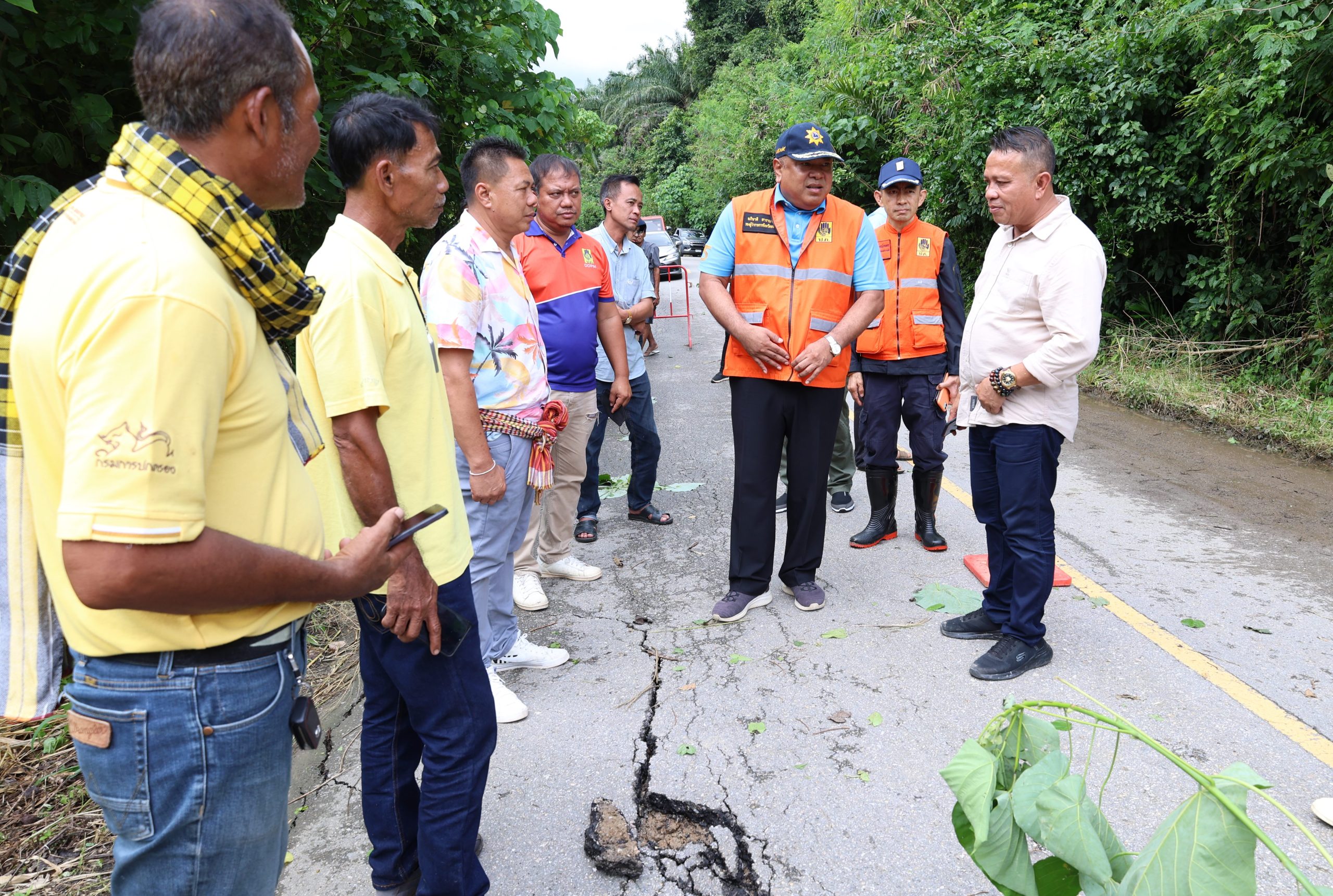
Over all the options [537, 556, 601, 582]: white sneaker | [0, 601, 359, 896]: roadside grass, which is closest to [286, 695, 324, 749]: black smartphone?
[0, 601, 359, 896]: roadside grass

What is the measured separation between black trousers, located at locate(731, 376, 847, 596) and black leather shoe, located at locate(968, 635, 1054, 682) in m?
1.00

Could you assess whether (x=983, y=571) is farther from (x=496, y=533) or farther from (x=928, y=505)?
(x=496, y=533)

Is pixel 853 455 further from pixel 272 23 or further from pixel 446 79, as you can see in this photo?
pixel 272 23

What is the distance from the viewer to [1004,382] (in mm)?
3691

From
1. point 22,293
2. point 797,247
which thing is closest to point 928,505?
point 797,247

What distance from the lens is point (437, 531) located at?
2.23 m

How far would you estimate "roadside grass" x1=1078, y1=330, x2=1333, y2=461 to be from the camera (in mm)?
7422

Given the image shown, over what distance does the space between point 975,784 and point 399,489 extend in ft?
4.79

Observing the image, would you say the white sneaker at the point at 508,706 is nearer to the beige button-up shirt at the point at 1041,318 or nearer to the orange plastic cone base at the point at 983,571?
the beige button-up shirt at the point at 1041,318

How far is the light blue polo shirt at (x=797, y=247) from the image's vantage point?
4.23 metres

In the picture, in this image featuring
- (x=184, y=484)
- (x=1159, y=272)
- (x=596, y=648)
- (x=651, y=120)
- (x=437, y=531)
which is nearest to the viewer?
(x=184, y=484)

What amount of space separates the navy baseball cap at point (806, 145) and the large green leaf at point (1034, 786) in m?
3.17

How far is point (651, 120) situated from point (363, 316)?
4854 centimetres

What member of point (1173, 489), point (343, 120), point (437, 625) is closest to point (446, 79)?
point (343, 120)
